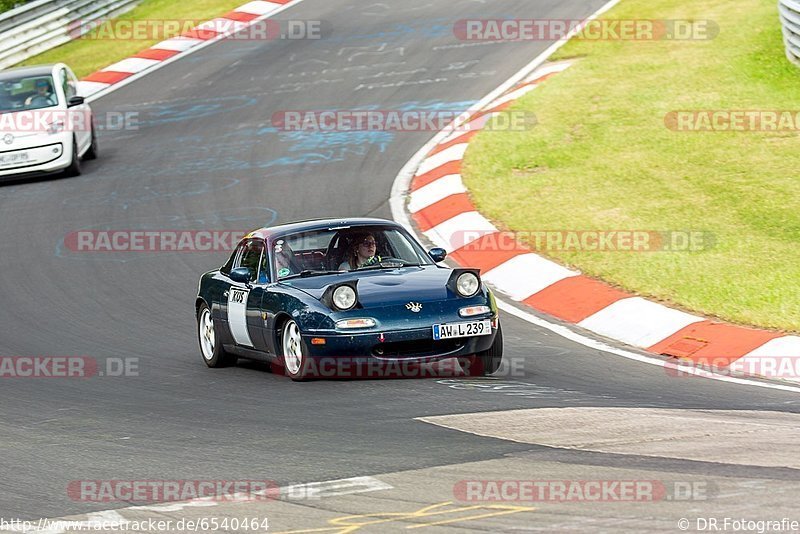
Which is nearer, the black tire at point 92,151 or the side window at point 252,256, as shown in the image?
the side window at point 252,256

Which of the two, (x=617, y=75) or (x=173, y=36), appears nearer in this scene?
(x=617, y=75)

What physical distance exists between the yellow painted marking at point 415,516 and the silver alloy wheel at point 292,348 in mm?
3706

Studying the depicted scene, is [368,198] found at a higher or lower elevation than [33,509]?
lower

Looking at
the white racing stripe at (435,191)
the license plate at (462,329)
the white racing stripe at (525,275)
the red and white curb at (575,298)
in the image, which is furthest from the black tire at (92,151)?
the license plate at (462,329)

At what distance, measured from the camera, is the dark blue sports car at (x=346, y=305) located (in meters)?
9.13

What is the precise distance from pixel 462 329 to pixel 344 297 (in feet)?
2.72

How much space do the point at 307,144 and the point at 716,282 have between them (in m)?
9.61

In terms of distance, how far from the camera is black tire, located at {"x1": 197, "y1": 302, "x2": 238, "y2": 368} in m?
10.9

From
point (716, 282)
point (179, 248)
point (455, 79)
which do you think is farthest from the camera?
point (455, 79)

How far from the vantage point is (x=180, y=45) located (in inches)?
1067

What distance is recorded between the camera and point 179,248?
15219 millimetres

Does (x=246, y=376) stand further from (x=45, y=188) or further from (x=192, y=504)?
(x=45, y=188)

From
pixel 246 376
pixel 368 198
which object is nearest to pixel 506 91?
pixel 368 198

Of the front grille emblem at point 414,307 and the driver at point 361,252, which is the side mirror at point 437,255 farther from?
the front grille emblem at point 414,307
